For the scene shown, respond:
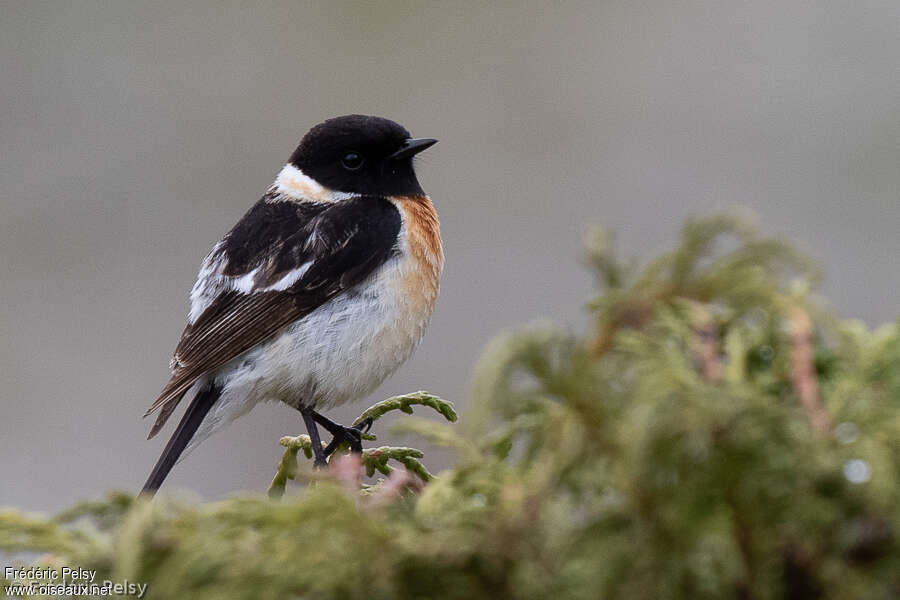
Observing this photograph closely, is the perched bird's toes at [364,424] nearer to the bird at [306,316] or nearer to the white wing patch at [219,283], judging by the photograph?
the bird at [306,316]

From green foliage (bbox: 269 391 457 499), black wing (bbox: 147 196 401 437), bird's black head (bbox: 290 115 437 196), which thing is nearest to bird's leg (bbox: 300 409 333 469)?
black wing (bbox: 147 196 401 437)

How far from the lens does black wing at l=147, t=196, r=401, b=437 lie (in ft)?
14.4

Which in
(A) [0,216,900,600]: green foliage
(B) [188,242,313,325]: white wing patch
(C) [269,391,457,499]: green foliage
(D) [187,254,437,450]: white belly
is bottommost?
(A) [0,216,900,600]: green foliage

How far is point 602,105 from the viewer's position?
12.5 metres

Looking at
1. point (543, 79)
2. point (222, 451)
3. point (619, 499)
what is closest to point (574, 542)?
point (619, 499)

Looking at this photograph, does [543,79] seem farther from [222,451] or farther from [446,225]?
[222,451]

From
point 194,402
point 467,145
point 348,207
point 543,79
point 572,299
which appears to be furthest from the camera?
point 543,79

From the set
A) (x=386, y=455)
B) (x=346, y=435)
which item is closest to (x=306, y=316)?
(x=346, y=435)

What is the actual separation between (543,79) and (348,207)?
8.52 meters

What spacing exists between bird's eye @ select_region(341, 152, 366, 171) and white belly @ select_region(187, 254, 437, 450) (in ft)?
2.38

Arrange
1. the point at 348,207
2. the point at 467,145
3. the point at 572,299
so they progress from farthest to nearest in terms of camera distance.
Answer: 1. the point at 467,145
2. the point at 572,299
3. the point at 348,207

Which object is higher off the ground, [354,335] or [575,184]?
[575,184]

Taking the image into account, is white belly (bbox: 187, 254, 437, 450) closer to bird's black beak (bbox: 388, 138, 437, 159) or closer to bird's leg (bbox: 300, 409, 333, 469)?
bird's leg (bbox: 300, 409, 333, 469)

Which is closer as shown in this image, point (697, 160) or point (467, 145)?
point (697, 160)
